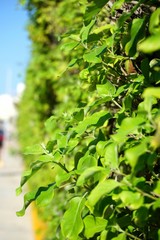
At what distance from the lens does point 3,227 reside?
7.34 metres

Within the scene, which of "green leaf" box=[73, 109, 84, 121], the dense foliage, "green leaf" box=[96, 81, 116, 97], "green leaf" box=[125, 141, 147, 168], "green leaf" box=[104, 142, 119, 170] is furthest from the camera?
"green leaf" box=[73, 109, 84, 121]

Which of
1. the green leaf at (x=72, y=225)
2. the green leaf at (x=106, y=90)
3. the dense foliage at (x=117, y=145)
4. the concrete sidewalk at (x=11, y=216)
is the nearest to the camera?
the dense foliage at (x=117, y=145)

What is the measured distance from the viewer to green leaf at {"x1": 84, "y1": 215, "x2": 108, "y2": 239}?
1.52 meters

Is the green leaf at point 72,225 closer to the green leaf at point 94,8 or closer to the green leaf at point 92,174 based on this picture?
the green leaf at point 92,174

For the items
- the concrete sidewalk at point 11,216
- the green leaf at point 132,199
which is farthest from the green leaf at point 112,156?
the concrete sidewalk at point 11,216

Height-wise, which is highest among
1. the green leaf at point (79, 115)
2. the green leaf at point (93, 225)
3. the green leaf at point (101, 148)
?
the green leaf at point (79, 115)

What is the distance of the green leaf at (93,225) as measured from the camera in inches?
59.7

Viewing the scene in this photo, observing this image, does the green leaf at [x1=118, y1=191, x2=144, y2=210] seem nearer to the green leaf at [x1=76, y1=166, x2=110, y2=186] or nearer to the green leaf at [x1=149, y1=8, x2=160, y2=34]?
the green leaf at [x1=76, y1=166, x2=110, y2=186]

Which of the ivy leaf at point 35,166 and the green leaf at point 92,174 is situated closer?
the green leaf at point 92,174

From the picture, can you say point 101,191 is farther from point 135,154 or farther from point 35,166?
point 35,166

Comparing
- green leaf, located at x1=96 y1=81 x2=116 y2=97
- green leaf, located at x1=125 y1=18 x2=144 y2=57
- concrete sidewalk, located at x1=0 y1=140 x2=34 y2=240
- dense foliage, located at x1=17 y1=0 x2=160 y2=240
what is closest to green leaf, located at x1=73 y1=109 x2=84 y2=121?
dense foliage, located at x1=17 y1=0 x2=160 y2=240

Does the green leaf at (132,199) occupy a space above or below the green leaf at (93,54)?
below

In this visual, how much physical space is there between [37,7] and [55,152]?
6398 millimetres

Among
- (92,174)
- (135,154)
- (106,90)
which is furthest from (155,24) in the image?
(106,90)
